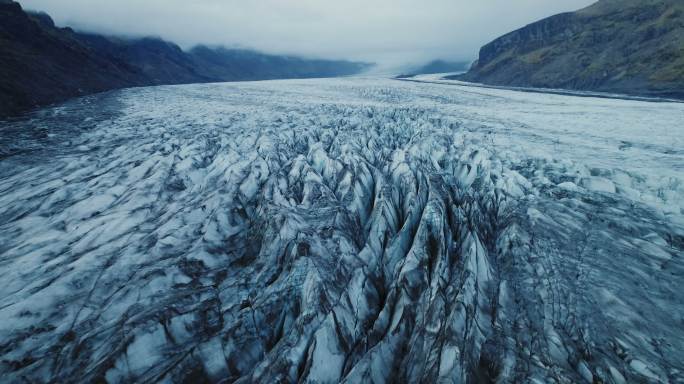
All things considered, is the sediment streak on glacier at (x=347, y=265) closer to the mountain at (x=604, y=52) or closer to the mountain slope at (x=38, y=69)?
the mountain slope at (x=38, y=69)

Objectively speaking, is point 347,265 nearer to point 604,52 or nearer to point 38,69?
point 38,69

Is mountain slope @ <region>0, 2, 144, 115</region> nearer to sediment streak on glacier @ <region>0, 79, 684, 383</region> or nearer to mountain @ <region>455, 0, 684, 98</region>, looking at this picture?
sediment streak on glacier @ <region>0, 79, 684, 383</region>

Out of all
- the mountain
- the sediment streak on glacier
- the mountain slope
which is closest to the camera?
the sediment streak on glacier

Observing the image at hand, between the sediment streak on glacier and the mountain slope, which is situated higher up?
the mountain slope

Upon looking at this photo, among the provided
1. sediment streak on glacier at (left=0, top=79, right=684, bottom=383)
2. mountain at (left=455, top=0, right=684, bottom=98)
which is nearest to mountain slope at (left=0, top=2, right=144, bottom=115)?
sediment streak on glacier at (left=0, top=79, right=684, bottom=383)

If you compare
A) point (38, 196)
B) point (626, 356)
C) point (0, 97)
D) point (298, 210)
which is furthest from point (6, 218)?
point (0, 97)

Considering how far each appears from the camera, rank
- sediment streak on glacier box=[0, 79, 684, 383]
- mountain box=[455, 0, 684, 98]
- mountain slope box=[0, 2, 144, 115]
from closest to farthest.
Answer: sediment streak on glacier box=[0, 79, 684, 383]
mountain slope box=[0, 2, 144, 115]
mountain box=[455, 0, 684, 98]

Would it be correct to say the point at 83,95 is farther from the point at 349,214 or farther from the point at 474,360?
the point at 474,360
